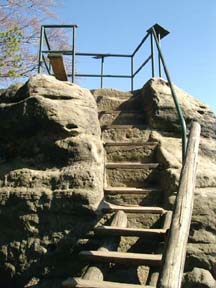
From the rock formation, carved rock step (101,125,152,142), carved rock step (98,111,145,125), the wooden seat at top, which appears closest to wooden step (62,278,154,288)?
the rock formation

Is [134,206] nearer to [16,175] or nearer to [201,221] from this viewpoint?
[201,221]

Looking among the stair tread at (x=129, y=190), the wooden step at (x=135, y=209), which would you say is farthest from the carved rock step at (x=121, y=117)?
the wooden step at (x=135, y=209)

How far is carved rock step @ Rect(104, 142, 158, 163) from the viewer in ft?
17.3

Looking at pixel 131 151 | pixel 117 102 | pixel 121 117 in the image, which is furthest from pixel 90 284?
pixel 117 102

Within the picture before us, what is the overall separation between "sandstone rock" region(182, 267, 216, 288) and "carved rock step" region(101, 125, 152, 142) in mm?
2479

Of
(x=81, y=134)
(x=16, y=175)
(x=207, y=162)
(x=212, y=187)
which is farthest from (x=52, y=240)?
(x=207, y=162)

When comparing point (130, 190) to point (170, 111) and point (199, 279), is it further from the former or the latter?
point (170, 111)

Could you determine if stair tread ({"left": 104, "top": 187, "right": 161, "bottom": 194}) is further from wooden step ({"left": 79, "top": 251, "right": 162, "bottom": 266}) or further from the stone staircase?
wooden step ({"left": 79, "top": 251, "right": 162, "bottom": 266})

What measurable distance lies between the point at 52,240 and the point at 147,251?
103cm

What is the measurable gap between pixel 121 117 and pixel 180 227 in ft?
11.5

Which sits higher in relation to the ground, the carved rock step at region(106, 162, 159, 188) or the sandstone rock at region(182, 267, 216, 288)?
the carved rock step at region(106, 162, 159, 188)

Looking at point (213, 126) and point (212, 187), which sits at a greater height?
point (213, 126)

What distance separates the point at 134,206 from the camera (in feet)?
14.9

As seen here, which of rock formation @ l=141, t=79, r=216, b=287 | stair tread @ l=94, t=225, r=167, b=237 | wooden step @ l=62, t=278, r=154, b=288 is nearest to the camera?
wooden step @ l=62, t=278, r=154, b=288
